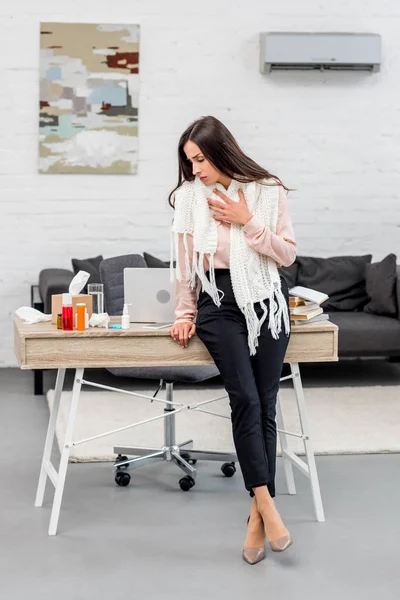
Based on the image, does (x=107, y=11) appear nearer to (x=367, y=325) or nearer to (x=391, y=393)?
(x=367, y=325)

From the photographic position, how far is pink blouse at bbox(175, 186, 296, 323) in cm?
320

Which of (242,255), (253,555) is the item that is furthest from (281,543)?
(242,255)

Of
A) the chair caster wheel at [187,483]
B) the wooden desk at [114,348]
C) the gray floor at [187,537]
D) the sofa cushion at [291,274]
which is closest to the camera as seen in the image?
the gray floor at [187,537]

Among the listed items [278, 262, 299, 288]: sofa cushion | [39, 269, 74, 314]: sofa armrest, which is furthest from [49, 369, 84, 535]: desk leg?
[278, 262, 299, 288]: sofa cushion

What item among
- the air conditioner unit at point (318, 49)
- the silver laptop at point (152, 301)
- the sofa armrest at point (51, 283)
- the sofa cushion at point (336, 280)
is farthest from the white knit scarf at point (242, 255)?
the air conditioner unit at point (318, 49)

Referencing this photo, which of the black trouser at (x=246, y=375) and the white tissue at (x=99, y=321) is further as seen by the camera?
the white tissue at (x=99, y=321)

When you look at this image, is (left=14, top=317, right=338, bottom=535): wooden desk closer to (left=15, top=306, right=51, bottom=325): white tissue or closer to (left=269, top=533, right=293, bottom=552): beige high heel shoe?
(left=15, top=306, right=51, bottom=325): white tissue

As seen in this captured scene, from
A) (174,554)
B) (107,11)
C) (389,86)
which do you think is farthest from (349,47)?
(174,554)

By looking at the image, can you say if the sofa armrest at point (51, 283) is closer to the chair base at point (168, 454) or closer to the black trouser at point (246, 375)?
the chair base at point (168, 454)

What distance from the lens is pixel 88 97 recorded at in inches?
254

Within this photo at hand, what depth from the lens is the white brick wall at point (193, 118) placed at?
21.2 ft

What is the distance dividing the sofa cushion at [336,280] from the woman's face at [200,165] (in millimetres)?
3176

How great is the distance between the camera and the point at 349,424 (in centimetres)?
488

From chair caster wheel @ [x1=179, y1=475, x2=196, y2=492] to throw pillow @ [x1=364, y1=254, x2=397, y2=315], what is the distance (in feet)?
8.85
